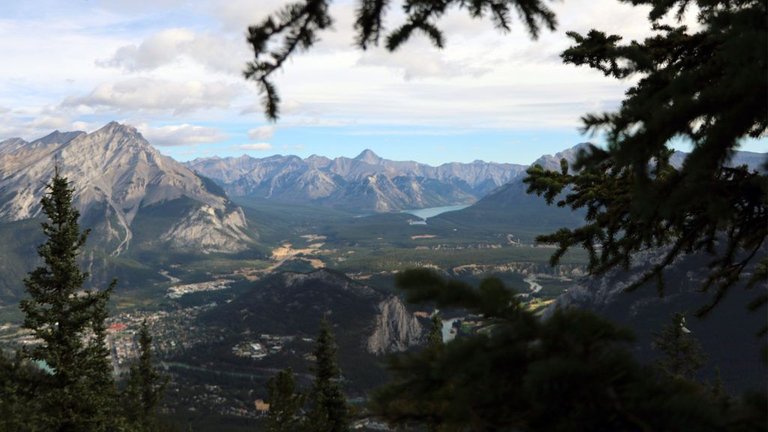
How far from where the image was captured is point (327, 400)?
97.8ft

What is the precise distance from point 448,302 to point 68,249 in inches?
911

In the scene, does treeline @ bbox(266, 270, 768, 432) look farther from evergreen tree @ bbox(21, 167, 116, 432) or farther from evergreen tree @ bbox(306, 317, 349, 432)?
evergreen tree @ bbox(306, 317, 349, 432)

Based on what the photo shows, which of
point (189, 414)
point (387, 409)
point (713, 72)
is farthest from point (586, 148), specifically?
point (189, 414)

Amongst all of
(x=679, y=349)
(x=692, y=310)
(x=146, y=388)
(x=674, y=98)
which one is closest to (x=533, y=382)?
(x=674, y=98)

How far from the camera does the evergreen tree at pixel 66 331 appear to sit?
68.7 ft

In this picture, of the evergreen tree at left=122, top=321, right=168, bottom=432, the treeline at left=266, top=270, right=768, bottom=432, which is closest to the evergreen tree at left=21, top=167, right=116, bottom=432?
the evergreen tree at left=122, top=321, right=168, bottom=432

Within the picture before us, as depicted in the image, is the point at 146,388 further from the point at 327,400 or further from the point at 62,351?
the point at 62,351

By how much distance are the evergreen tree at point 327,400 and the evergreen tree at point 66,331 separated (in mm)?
10696

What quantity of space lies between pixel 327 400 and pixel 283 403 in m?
2.59

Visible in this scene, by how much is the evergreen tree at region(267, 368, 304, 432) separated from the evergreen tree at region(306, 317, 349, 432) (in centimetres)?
106

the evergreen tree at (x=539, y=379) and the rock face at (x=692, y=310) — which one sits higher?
the evergreen tree at (x=539, y=379)

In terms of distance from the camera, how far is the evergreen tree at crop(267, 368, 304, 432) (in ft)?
98.8

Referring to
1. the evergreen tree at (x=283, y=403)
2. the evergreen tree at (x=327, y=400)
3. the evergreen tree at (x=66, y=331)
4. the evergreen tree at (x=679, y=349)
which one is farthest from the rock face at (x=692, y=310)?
the evergreen tree at (x=66, y=331)

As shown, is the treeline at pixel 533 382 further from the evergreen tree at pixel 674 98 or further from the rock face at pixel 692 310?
the rock face at pixel 692 310
